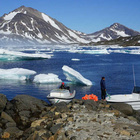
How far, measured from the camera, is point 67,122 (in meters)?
10.9

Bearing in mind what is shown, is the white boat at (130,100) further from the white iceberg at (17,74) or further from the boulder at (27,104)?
the white iceberg at (17,74)

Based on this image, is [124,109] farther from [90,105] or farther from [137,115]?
[90,105]

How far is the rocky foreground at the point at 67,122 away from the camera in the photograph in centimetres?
932

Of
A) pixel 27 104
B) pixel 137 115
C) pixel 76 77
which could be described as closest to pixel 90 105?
pixel 137 115

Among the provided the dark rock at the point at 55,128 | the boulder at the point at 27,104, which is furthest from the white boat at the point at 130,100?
the dark rock at the point at 55,128

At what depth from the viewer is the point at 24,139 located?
997 centimetres

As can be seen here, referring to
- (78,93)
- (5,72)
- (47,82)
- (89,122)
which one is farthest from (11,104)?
(5,72)

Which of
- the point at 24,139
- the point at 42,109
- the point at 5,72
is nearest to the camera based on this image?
the point at 24,139

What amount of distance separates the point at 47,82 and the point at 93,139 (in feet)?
60.3

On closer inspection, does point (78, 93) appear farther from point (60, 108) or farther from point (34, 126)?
point (34, 126)

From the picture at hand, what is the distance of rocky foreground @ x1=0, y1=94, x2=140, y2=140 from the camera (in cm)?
932

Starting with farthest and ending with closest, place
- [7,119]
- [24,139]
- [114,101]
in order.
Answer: [114,101] < [7,119] < [24,139]

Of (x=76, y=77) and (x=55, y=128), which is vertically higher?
(x=76, y=77)

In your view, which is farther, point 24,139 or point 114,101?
point 114,101
